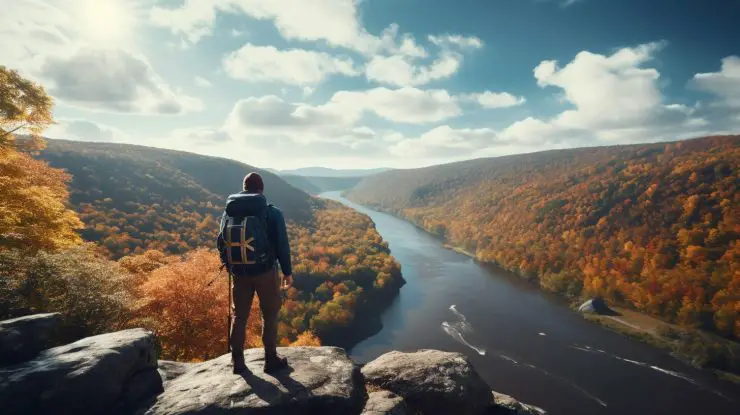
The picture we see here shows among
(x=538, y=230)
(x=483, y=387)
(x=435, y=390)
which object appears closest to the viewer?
(x=435, y=390)

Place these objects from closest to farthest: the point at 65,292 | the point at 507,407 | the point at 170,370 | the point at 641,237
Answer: the point at 170,370 < the point at 507,407 < the point at 65,292 < the point at 641,237

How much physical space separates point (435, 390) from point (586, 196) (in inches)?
5374

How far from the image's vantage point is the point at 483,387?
32.8ft

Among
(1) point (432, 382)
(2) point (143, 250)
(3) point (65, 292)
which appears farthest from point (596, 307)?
(2) point (143, 250)

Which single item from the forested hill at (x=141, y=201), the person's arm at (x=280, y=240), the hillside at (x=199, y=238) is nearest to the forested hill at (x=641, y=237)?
the hillside at (x=199, y=238)

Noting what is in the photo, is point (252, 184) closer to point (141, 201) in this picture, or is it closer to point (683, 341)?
point (683, 341)

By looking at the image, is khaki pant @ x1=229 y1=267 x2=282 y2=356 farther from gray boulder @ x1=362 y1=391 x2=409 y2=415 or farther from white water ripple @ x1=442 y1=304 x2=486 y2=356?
white water ripple @ x1=442 y1=304 x2=486 y2=356

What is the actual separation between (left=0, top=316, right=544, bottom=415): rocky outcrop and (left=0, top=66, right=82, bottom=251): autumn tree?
12.2 meters

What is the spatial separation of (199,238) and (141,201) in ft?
105

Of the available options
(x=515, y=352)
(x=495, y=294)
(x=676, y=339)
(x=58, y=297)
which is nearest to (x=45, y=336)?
(x=58, y=297)

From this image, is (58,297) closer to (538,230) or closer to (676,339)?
Result: (676,339)

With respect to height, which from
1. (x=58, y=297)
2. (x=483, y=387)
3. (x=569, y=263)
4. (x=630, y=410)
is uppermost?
(x=58, y=297)

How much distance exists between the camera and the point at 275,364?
739 centimetres

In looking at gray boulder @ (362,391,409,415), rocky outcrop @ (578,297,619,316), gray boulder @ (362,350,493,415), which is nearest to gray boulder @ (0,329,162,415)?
gray boulder @ (362,391,409,415)
